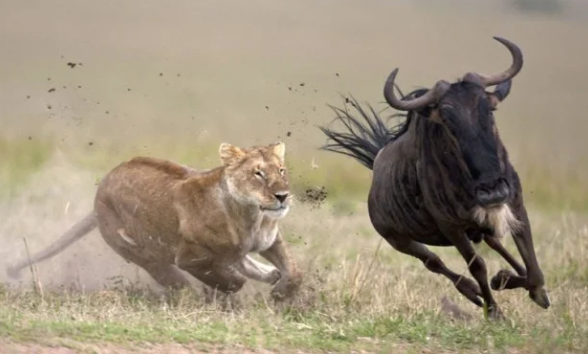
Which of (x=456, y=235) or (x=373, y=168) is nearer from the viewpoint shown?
(x=456, y=235)

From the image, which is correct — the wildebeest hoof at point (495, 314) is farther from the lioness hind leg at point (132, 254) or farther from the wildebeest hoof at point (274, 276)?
the lioness hind leg at point (132, 254)

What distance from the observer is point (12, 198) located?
1348cm

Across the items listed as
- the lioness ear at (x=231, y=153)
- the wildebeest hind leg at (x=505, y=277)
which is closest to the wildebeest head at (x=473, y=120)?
the wildebeest hind leg at (x=505, y=277)

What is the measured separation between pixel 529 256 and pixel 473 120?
102 centimetres

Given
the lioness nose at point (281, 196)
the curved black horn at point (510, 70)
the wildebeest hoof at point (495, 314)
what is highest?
the curved black horn at point (510, 70)

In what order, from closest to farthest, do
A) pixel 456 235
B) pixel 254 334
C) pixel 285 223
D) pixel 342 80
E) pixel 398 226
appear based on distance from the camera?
pixel 254 334 < pixel 456 235 < pixel 398 226 < pixel 285 223 < pixel 342 80

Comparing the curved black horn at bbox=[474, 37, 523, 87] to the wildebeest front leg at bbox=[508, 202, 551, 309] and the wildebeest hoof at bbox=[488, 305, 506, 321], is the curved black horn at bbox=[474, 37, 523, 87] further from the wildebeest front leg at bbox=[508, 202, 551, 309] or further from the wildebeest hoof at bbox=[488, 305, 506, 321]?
the wildebeest hoof at bbox=[488, 305, 506, 321]

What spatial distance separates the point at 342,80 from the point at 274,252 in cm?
1025

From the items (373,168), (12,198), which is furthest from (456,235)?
(12,198)

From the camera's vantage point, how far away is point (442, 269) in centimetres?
1127

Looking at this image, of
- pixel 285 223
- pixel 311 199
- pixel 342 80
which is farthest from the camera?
pixel 342 80

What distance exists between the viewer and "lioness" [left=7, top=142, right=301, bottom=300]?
10633mm

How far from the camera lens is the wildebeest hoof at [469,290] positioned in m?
10.8

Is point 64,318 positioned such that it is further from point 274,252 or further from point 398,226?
point 398,226
